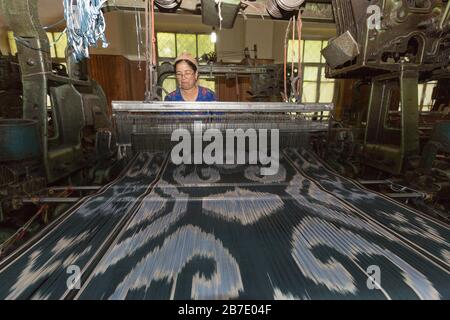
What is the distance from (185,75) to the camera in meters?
2.63

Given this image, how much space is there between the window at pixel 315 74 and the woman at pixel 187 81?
29.7 ft

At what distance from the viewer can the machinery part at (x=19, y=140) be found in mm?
1523

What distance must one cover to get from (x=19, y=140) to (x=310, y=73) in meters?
11.6

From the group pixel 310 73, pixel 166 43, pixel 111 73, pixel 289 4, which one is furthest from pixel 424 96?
pixel 111 73

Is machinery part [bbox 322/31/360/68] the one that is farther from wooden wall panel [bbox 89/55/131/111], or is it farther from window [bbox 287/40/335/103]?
window [bbox 287/40/335/103]

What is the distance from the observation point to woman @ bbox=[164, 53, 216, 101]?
8.51 ft

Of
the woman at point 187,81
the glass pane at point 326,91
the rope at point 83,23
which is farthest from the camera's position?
the glass pane at point 326,91

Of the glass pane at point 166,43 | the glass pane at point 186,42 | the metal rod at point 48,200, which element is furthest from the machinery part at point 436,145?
the glass pane at point 166,43

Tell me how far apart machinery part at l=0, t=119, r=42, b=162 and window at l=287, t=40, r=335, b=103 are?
1075 cm

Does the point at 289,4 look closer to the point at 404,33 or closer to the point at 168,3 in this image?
the point at 168,3

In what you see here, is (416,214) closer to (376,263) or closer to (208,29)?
(376,263)

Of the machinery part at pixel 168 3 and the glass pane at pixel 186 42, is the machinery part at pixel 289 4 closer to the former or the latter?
the machinery part at pixel 168 3
